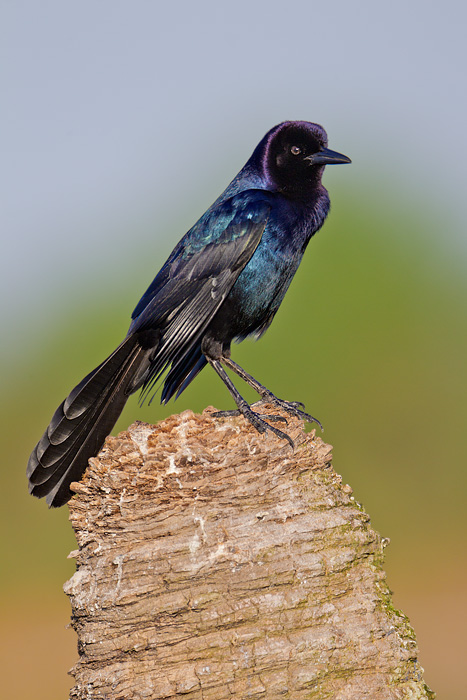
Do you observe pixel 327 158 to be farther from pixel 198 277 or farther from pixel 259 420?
pixel 259 420

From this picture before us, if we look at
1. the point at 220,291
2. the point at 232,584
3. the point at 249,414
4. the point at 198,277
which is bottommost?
the point at 232,584

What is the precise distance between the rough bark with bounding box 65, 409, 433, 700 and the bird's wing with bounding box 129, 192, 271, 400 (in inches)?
61.8

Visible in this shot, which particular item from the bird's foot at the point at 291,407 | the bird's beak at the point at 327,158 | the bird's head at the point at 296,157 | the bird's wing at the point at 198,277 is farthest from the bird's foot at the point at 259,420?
the bird's beak at the point at 327,158

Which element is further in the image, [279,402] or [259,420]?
[279,402]

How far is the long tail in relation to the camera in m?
4.52

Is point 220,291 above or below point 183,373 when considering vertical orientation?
above

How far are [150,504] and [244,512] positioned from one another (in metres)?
0.48

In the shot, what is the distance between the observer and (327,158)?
6141 millimetres

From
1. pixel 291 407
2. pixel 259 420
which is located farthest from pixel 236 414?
pixel 259 420

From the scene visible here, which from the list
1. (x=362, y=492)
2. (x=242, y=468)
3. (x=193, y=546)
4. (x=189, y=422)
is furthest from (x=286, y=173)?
(x=362, y=492)

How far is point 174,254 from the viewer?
5.80 m

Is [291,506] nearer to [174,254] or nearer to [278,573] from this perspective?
[278,573]

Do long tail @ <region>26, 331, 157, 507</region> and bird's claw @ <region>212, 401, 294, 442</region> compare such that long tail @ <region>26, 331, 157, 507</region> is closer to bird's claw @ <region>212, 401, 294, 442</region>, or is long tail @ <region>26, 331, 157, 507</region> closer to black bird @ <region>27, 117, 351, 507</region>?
black bird @ <region>27, 117, 351, 507</region>

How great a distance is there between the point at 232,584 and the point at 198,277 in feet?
8.68
